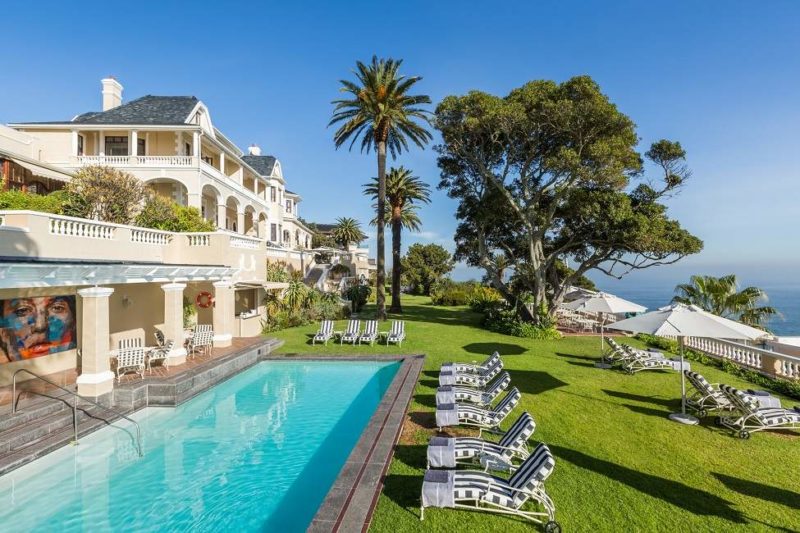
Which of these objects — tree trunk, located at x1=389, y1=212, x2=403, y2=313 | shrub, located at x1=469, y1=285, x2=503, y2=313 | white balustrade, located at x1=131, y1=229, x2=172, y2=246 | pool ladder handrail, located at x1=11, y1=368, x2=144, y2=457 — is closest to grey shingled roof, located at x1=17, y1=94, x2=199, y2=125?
white balustrade, located at x1=131, y1=229, x2=172, y2=246

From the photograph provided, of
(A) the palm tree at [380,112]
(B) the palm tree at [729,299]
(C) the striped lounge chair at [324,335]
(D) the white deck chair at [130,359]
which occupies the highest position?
(A) the palm tree at [380,112]

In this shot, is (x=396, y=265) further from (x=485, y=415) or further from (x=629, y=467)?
(x=629, y=467)

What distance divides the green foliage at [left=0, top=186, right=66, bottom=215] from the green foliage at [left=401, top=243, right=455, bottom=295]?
45.7 metres

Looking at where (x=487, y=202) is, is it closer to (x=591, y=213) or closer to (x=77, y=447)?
(x=591, y=213)

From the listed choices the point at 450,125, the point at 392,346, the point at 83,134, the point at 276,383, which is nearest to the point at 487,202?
the point at 450,125

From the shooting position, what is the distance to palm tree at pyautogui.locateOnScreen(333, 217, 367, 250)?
6500cm

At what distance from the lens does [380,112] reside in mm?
26500

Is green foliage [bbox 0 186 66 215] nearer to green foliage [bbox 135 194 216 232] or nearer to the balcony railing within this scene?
green foliage [bbox 135 194 216 232]

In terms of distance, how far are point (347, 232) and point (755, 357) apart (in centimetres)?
5532

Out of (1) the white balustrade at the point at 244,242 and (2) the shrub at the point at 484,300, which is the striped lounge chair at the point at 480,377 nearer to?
(1) the white balustrade at the point at 244,242

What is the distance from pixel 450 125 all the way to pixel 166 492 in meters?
22.9

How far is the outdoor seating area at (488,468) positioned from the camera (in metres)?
5.88

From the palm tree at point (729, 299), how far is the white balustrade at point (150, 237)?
27.4m

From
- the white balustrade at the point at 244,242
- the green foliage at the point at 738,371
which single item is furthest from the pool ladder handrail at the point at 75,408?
the green foliage at the point at 738,371
